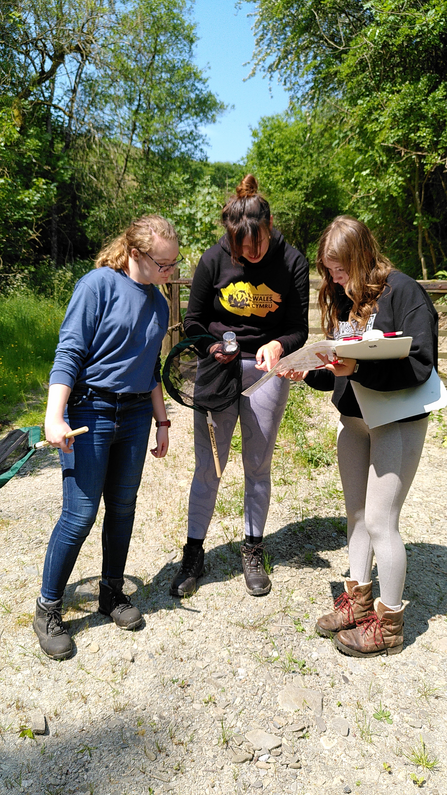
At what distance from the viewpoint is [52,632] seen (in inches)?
96.1

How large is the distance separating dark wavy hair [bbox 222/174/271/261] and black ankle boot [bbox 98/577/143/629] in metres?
1.79

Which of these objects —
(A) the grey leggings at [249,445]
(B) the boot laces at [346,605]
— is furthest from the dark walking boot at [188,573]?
(B) the boot laces at [346,605]

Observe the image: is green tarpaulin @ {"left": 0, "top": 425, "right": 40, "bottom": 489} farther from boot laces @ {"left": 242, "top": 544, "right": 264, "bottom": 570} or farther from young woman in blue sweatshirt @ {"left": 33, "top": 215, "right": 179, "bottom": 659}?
boot laces @ {"left": 242, "top": 544, "right": 264, "bottom": 570}

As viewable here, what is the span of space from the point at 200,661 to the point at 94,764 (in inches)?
26.3

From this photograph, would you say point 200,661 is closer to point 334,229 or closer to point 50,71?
point 334,229

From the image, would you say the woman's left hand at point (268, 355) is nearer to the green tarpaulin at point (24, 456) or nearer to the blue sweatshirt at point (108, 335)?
the blue sweatshirt at point (108, 335)

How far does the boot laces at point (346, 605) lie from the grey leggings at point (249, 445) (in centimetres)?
56

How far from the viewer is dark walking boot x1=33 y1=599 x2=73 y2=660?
2408mm

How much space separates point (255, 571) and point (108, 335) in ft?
5.30

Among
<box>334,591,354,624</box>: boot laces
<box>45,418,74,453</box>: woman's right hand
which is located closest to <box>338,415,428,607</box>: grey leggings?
<box>334,591,354,624</box>: boot laces

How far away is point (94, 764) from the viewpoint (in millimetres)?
1911

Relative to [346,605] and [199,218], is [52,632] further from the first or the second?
[199,218]

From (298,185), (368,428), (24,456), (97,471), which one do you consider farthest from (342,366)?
(298,185)

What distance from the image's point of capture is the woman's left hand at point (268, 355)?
8.23 feet
